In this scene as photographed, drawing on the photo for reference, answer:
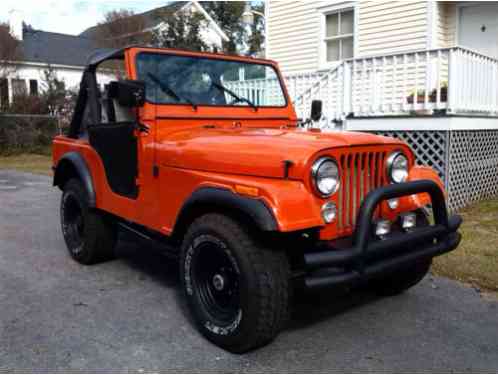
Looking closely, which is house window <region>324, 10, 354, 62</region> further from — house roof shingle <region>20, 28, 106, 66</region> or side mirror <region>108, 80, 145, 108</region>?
house roof shingle <region>20, 28, 106, 66</region>

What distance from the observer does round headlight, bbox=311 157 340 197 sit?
301cm

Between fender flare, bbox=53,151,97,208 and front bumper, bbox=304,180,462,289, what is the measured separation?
8.11 ft

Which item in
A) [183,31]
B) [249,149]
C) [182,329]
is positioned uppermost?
[183,31]

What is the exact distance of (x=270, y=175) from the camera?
10.1ft

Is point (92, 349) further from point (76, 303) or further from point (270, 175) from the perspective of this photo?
point (270, 175)

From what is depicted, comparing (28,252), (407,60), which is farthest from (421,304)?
(407,60)

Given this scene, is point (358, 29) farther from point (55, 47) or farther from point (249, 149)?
point (55, 47)

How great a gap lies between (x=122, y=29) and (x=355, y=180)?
27.7m

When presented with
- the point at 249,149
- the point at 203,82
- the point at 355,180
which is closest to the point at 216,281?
the point at 249,149

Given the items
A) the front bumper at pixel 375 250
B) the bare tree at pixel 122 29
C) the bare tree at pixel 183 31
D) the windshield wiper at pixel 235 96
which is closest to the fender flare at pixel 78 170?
the windshield wiper at pixel 235 96

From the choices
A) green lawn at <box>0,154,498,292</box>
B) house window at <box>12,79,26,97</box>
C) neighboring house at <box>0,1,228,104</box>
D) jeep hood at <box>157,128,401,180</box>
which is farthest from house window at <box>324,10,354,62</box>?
house window at <box>12,79,26,97</box>

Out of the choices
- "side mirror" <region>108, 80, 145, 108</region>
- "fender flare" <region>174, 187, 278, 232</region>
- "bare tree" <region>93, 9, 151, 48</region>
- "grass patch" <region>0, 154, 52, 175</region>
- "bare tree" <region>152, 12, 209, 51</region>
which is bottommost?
"grass patch" <region>0, 154, 52, 175</region>

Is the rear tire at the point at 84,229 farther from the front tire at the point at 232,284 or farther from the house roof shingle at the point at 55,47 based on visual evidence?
the house roof shingle at the point at 55,47

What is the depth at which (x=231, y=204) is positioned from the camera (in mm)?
3045
